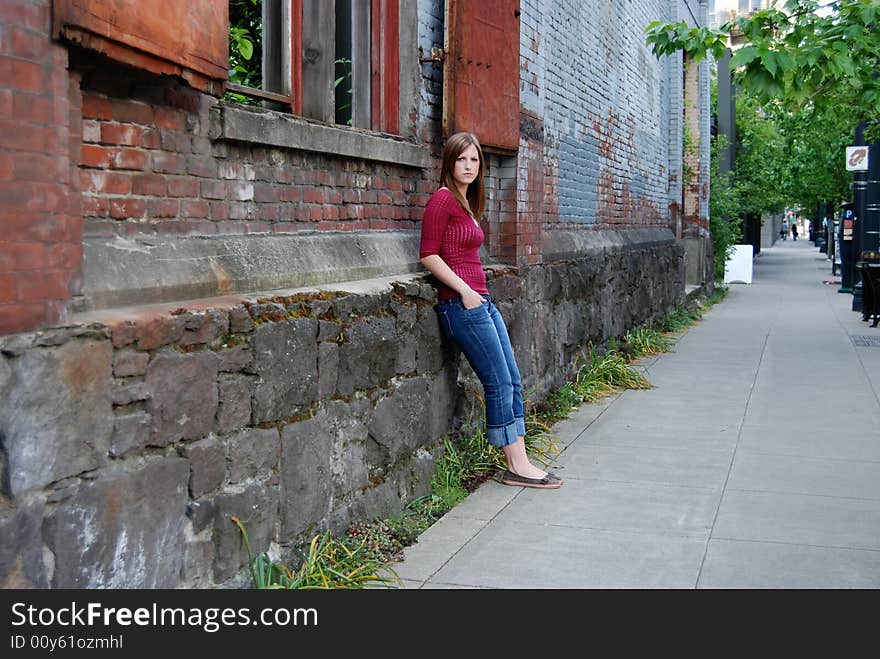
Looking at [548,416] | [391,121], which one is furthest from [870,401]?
[391,121]

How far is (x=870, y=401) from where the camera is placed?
8.68 meters

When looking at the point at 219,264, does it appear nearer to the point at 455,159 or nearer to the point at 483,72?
the point at 455,159

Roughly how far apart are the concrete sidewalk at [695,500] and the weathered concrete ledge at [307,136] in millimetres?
1909

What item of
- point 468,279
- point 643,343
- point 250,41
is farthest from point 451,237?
point 643,343

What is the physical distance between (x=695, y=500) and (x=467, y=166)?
2.19 m

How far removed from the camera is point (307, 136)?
4723 mm

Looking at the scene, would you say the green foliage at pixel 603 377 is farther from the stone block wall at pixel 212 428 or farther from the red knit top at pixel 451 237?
the red knit top at pixel 451 237

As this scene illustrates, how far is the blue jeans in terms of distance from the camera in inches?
220

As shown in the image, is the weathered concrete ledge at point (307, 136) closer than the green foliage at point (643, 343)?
Yes

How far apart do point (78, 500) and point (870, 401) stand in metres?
7.35

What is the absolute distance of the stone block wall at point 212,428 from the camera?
2.86 meters

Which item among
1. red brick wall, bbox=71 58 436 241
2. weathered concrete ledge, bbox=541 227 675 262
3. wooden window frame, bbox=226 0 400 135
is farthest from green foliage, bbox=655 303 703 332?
red brick wall, bbox=71 58 436 241

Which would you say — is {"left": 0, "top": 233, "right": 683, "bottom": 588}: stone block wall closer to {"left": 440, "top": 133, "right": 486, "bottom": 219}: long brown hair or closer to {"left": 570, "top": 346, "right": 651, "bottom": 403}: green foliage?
{"left": 440, "top": 133, "right": 486, "bottom": 219}: long brown hair

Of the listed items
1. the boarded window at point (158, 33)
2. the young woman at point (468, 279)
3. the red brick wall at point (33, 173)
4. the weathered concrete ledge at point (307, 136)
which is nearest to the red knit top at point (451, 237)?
the young woman at point (468, 279)
